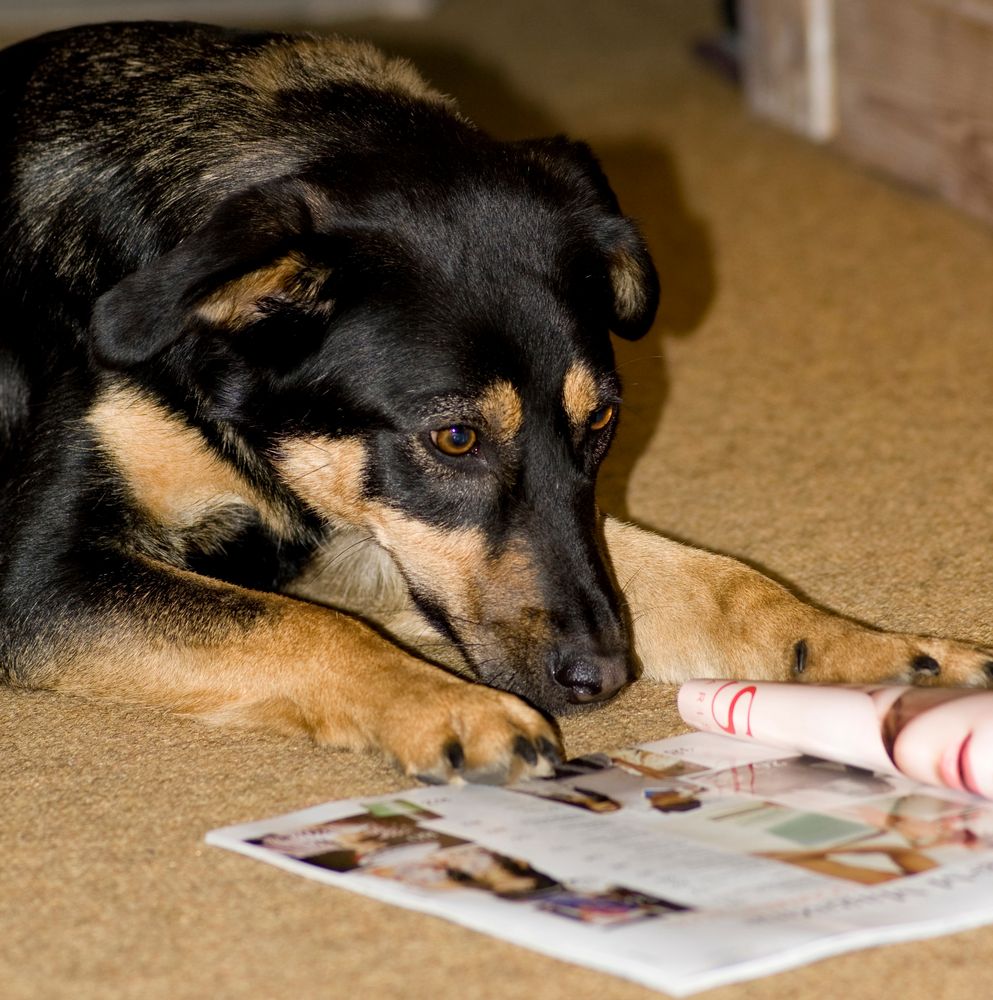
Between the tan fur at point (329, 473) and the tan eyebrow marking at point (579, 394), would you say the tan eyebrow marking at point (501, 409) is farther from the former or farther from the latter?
the tan fur at point (329, 473)

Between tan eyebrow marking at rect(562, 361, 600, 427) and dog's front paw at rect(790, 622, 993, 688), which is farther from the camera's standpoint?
tan eyebrow marking at rect(562, 361, 600, 427)

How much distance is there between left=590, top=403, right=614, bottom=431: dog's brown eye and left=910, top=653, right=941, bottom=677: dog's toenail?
57 cm

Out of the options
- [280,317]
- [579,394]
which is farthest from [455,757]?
[280,317]

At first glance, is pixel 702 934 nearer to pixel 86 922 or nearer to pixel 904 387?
pixel 86 922

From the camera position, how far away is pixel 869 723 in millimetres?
2025

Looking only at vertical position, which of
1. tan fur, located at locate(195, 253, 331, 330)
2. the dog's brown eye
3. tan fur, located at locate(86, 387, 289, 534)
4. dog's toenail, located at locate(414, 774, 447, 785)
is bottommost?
dog's toenail, located at locate(414, 774, 447, 785)

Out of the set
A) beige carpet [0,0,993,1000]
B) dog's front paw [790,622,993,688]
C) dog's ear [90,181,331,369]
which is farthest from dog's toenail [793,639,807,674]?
dog's ear [90,181,331,369]

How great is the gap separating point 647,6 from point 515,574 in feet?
20.1

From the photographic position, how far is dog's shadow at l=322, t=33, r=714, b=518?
346 centimetres

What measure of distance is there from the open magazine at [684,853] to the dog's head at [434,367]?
0.73 feet

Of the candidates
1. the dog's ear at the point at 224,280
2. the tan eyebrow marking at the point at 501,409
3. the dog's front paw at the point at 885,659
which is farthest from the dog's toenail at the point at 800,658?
the dog's ear at the point at 224,280

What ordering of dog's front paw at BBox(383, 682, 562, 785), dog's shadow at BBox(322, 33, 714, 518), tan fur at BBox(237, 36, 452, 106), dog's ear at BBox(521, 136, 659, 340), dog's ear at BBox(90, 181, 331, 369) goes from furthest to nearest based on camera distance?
dog's shadow at BBox(322, 33, 714, 518) → tan fur at BBox(237, 36, 452, 106) → dog's ear at BBox(521, 136, 659, 340) → dog's ear at BBox(90, 181, 331, 369) → dog's front paw at BBox(383, 682, 562, 785)

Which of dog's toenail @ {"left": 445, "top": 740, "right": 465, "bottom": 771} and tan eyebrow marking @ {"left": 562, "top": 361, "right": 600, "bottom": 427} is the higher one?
tan eyebrow marking @ {"left": 562, "top": 361, "right": 600, "bottom": 427}

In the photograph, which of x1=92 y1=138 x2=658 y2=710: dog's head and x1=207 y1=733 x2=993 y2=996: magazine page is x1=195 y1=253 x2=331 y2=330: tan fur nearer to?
x1=92 y1=138 x2=658 y2=710: dog's head
